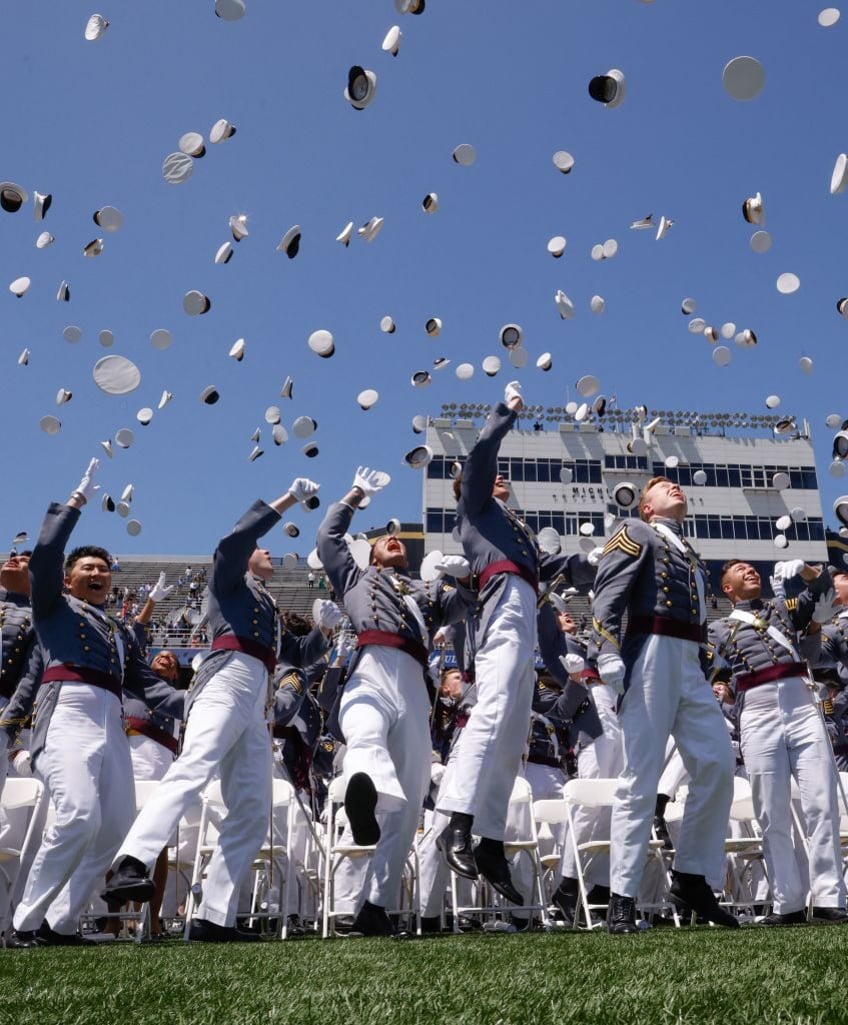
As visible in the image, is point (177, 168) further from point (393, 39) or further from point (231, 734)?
point (231, 734)

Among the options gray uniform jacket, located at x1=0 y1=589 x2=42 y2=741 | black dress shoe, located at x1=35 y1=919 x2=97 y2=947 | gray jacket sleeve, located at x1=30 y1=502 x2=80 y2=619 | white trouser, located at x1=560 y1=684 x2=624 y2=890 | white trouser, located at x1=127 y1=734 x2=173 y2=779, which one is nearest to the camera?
black dress shoe, located at x1=35 y1=919 x2=97 y2=947

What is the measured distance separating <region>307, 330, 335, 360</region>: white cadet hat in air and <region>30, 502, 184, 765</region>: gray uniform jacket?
6.71 meters

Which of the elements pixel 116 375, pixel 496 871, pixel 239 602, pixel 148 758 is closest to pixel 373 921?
pixel 496 871

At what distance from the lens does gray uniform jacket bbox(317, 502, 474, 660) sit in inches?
229

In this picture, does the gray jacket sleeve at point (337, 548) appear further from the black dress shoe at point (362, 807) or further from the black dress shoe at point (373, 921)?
the black dress shoe at point (373, 921)

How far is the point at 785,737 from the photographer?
6.26 metres

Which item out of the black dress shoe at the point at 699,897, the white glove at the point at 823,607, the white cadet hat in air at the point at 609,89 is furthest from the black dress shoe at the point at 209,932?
the white cadet hat in air at the point at 609,89

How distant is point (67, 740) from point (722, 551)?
57208mm

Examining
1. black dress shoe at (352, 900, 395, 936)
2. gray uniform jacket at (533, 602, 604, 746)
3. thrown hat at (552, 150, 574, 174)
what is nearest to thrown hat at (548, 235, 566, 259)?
thrown hat at (552, 150, 574, 174)

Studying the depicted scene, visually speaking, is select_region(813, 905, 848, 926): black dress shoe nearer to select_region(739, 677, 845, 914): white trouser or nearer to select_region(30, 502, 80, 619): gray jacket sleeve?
select_region(739, 677, 845, 914): white trouser

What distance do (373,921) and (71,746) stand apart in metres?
1.91

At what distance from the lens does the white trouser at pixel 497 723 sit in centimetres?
524

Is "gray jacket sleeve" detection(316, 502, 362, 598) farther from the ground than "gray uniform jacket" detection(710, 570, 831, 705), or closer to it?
farther from the ground

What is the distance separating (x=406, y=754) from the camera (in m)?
5.50
